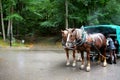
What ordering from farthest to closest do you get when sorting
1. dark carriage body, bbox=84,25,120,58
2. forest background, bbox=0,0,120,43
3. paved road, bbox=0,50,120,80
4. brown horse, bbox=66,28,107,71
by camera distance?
forest background, bbox=0,0,120,43 → dark carriage body, bbox=84,25,120,58 → brown horse, bbox=66,28,107,71 → paved road, bbox=0,50,120,80

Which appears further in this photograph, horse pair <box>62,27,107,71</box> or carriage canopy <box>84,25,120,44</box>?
carriage canopy <box>84,25,120,44</box>

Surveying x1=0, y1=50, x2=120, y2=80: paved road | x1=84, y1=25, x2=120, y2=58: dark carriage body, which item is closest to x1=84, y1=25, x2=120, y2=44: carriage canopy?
x1=84, y1=25, x2=120, y2=58: dark carriage body

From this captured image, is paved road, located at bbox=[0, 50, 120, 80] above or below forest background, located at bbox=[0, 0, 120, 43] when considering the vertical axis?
below

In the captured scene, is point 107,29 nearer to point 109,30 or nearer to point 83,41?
point 109,30

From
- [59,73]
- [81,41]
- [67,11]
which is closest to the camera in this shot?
[59,73]

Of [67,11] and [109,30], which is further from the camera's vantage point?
[67,11]

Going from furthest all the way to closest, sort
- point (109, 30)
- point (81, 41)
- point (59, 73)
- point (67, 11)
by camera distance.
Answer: point (67, 11), point (109, 30), point (81, 41), point (59, 73)

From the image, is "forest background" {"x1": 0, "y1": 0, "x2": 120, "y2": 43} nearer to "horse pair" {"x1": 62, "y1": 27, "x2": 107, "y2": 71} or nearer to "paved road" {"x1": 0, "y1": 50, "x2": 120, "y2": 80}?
"horse pair" {"x1": 62, "y1": 27, "x2": 107, "y2": 71}

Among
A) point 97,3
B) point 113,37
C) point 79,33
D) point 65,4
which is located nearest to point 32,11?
point 65,4

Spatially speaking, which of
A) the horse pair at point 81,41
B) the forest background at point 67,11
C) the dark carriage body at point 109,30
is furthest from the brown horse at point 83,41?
the forest background at point 67,11

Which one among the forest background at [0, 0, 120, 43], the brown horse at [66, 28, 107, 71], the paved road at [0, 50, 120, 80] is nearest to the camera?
the paved road at [0, 50, 120, 80]

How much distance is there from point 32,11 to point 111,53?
1694 cm

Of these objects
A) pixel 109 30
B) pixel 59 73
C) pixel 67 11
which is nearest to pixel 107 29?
pixel 109 30

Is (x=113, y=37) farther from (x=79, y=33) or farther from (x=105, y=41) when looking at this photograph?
Answer: (x=79, y=33)
